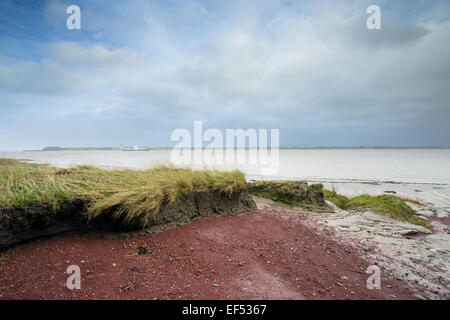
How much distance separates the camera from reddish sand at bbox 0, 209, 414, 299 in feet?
10.3

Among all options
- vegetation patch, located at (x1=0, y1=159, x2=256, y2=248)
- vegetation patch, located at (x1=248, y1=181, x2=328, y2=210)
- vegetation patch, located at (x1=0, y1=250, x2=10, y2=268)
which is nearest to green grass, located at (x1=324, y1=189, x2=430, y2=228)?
vegetation patch, located at (x1=248, y1=181, x2=328, y2=210)

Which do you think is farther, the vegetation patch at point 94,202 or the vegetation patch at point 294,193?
the vegetation patch at point 294,193

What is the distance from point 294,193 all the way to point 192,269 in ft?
18.3

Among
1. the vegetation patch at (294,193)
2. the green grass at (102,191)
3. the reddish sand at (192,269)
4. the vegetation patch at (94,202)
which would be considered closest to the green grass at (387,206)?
the vegetation patch at (294,193)

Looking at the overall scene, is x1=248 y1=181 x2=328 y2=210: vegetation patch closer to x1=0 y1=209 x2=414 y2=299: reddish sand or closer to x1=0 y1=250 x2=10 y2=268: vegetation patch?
x1=0 y1=209 x2=414 y2=299: reddish sand

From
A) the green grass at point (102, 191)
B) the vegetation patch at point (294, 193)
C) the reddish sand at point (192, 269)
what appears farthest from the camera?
the vegetation patch at point (294, 193)

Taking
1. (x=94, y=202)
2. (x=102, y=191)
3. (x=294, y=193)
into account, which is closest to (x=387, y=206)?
(x=294, y=193)

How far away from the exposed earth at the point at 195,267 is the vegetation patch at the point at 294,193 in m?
3.06

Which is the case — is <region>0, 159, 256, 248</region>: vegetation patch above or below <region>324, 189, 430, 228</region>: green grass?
A: above

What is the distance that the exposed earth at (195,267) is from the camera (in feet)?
10.3

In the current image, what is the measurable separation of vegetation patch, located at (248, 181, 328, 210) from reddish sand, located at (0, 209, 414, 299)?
10.5 ft

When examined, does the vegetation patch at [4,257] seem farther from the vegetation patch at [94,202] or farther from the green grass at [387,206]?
the green grass at [387,206]
